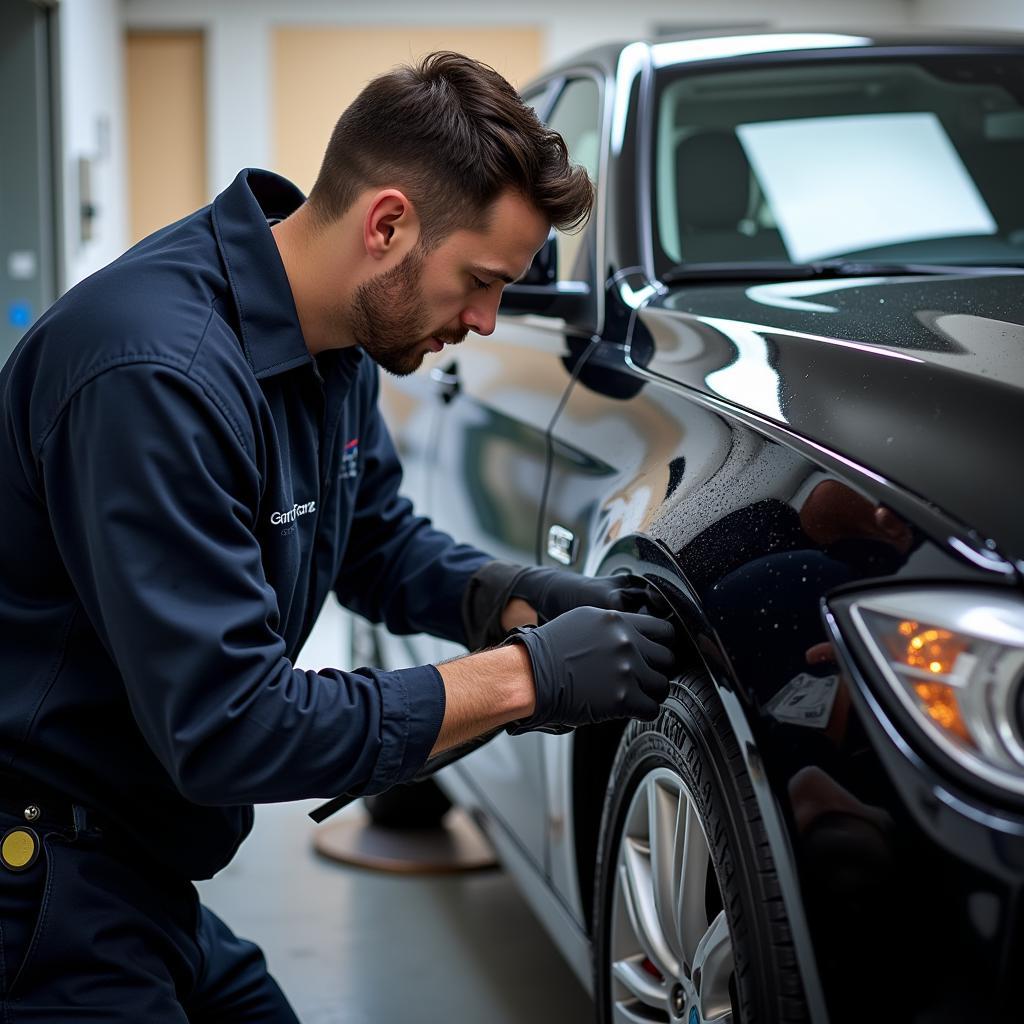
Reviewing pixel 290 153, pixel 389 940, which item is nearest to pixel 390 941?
pixel 389 940

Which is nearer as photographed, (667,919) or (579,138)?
(667,919)

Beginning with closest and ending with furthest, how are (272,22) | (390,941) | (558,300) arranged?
(558,300) < (390,941) < (272,22)

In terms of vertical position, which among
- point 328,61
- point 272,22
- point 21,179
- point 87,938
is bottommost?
point 87,938

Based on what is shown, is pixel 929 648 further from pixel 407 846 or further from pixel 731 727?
pixel 407 846

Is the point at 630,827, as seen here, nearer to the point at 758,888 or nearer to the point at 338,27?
the point at 758,888

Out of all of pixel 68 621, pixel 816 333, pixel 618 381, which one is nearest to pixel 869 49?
pixel 618 381

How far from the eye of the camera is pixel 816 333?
4.69ft

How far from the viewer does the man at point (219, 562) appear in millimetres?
1245

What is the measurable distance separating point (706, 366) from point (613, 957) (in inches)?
26.3

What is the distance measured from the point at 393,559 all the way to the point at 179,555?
73 centimetres

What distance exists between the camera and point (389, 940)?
8.41 ft

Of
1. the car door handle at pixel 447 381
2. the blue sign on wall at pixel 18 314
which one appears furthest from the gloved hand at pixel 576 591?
the blue sign on wall at pixel 18 314

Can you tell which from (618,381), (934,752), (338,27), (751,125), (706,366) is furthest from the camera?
(338,27)

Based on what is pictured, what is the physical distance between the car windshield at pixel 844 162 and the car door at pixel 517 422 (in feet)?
0.52
